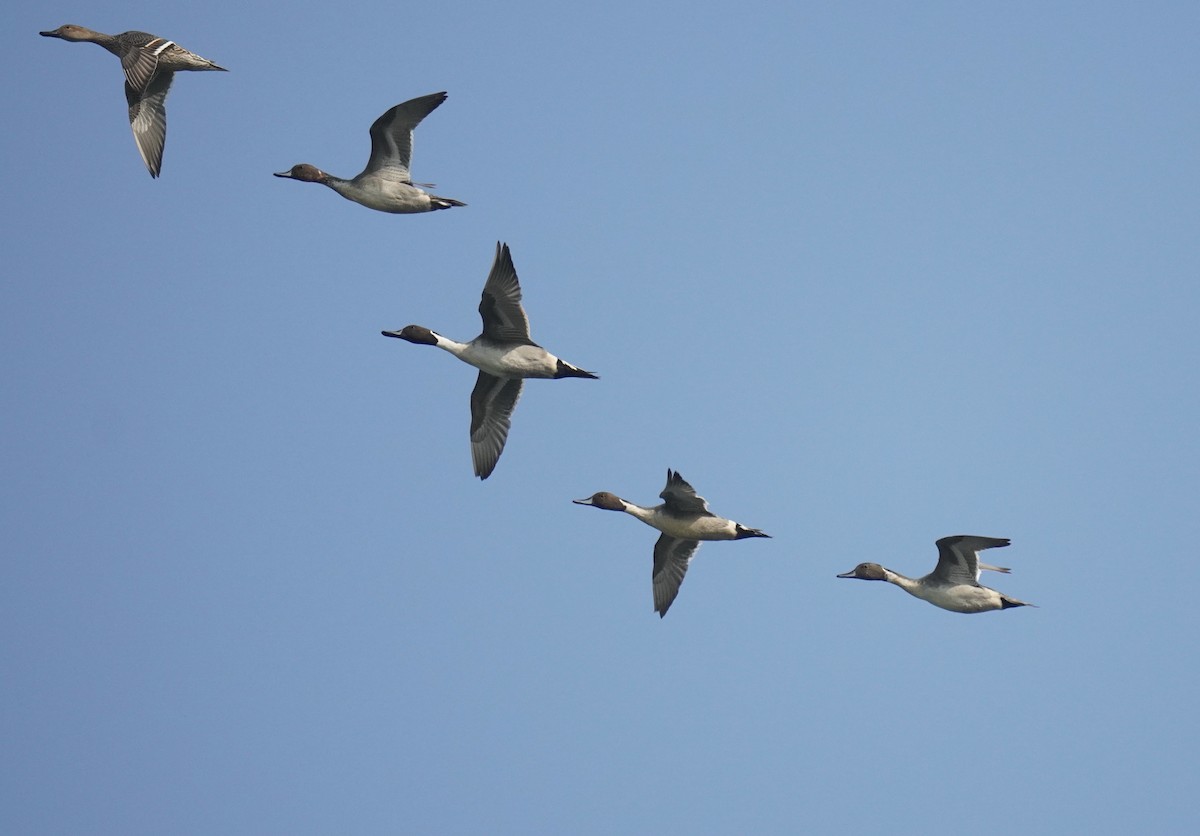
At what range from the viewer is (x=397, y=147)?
31188mm

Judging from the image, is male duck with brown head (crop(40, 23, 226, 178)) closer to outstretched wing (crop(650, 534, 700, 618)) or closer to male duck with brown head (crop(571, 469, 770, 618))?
male duck with brown head (crop(571, 469, 770, 618))

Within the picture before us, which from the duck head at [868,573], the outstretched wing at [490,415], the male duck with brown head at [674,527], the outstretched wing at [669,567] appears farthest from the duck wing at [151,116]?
the duck head at [868,573]

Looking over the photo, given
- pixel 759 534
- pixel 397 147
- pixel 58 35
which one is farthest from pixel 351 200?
pixel 759 534

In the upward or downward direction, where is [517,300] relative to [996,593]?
upward

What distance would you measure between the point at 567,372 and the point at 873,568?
22.3ft

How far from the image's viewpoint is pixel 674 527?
3119cm

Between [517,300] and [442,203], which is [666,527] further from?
[442,203]

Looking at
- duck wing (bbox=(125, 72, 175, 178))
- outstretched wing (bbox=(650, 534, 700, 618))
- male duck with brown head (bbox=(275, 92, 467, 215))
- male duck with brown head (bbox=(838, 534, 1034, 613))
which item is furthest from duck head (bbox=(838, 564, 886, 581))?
duck wing (bbox=(125, 72, 175, 178))

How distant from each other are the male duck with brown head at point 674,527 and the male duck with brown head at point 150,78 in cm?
917

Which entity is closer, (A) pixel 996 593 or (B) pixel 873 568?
(A) pixel 996 593

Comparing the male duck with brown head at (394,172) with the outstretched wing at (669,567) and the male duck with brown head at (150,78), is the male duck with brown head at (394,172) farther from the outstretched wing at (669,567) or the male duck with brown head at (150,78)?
the outstretched wing at (669,567)

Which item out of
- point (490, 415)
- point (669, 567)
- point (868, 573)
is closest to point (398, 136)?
point (490, 415)

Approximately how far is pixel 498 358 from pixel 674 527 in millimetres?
4023

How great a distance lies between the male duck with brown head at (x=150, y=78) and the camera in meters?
30.6
